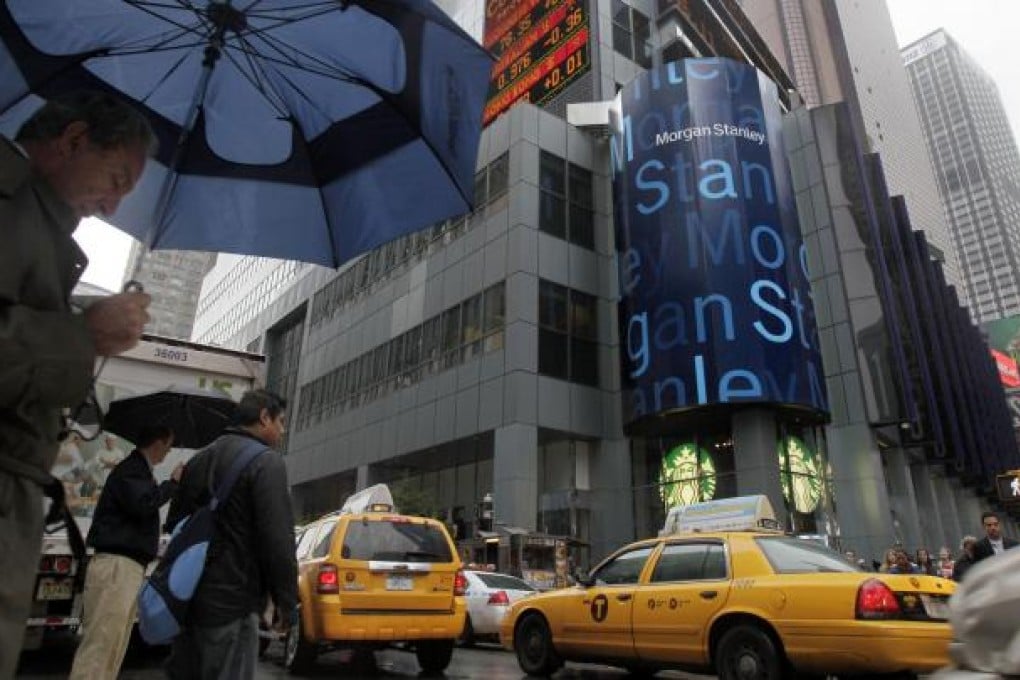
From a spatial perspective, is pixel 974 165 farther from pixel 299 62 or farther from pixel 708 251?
pixel 299 62

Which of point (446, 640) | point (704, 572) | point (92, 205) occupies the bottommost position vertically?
point (446, 640)

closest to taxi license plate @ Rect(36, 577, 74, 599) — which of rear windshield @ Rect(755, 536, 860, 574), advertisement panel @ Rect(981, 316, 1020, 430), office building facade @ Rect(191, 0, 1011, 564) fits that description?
rear windshield @ Rect(755, 536, 860, 574)

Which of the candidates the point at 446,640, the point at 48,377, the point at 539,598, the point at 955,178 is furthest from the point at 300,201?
the point at 955,178

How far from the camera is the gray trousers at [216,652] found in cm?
345

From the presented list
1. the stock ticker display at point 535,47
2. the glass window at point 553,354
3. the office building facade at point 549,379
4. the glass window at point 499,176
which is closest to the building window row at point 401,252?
the glass window at point 499,176

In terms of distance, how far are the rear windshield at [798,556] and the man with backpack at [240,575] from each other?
5.11 meters

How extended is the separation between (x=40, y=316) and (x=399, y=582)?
7.06m

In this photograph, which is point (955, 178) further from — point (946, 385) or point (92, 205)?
point (92, 205)

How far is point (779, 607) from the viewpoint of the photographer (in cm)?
666

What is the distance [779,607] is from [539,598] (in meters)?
3.72

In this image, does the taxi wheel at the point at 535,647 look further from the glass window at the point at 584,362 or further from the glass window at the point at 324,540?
the glass window at the point at 584,362

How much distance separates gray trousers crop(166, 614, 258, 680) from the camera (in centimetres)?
345

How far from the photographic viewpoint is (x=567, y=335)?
1112 inches

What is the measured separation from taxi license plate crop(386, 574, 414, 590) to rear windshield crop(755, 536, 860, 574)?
12.5ft
